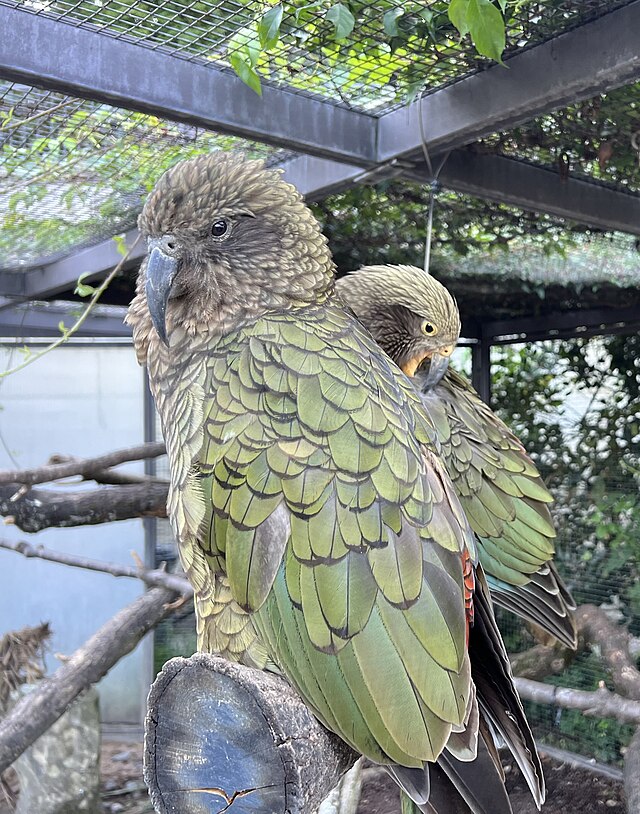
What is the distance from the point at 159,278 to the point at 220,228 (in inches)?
4.6

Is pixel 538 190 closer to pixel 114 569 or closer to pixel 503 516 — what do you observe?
pixel 503 516

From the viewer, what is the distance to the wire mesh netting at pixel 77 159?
→ 1564mm

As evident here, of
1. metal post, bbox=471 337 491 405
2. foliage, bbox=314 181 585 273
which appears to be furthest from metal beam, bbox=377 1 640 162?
metal post, bbox=471 337 491 405

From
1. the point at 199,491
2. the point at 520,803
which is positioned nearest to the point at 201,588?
the point at 199,491

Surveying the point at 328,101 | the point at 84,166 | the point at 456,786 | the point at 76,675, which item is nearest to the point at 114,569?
the point at 76,675

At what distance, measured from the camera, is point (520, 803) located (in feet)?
8.85

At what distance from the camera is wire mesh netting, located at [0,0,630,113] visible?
122 cm

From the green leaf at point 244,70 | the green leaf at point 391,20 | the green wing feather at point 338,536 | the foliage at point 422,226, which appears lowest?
the green wing feather at point 338,536

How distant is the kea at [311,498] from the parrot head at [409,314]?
0.44 metres

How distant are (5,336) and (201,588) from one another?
238 cm

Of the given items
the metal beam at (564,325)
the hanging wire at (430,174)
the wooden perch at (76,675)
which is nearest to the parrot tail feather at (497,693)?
the hanging wire at (430,174)

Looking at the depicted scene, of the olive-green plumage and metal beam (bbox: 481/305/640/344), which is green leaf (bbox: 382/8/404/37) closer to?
the olive-green plumage

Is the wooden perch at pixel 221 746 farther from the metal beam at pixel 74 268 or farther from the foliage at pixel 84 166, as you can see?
the metal beam at pixel 74 268

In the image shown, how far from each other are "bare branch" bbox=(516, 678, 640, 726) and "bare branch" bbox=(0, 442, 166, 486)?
1.35m
